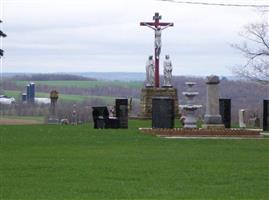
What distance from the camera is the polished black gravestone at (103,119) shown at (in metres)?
33.5

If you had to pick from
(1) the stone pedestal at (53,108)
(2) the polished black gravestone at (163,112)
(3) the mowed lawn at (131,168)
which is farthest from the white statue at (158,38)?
(3) the mowed lawn at (131,168)

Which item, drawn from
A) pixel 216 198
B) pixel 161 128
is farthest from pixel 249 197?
pixel 161 128

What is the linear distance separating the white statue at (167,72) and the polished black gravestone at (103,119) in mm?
15045

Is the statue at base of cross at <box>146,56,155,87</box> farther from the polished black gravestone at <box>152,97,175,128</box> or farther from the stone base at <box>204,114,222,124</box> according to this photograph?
the stone base at <box>204,114,222,124</box>

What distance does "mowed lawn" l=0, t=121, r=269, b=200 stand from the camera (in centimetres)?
1305

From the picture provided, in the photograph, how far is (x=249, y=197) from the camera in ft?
41.3

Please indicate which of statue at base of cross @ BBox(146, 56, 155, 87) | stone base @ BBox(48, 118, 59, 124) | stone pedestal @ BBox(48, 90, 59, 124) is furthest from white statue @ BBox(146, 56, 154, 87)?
stone base @ BBox(48, 118, 59, 124)

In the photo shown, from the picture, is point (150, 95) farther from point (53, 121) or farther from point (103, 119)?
point (103, 119)

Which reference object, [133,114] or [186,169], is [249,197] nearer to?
[186,169]

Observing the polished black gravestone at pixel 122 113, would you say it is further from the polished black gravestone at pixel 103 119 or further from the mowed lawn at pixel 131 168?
the mowed lawn at pixel 131 168

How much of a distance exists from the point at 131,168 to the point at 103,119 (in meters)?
17.1

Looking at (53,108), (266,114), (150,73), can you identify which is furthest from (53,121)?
(266,114)

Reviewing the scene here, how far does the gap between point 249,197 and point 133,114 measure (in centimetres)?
3712

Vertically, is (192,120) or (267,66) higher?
(267,66)
